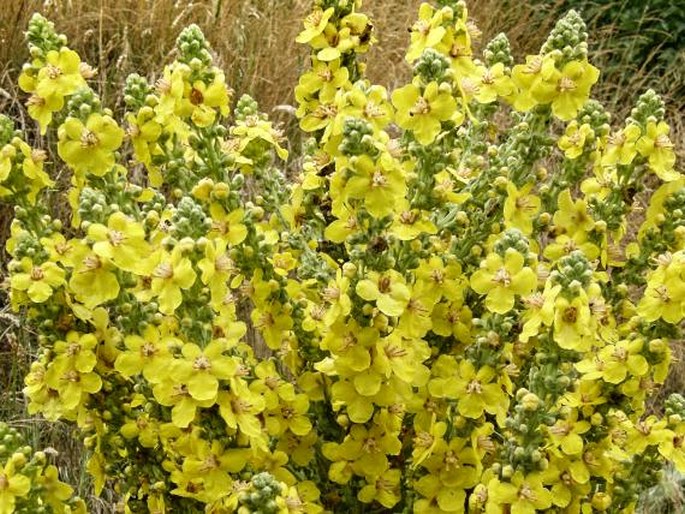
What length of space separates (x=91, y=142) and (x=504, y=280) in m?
0.69

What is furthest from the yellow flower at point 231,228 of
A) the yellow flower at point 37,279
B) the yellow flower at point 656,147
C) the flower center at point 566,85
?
the yellow flower at point 656,147

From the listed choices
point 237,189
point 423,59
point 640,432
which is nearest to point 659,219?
point 640,432

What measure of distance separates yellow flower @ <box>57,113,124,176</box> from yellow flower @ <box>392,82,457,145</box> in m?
0.46

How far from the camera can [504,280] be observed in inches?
75.1

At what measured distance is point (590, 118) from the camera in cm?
227

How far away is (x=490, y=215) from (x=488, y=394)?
378mm

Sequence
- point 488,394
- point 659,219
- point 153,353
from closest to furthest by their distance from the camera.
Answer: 1. point 153,353
2. point 488,394
3. point 659,219

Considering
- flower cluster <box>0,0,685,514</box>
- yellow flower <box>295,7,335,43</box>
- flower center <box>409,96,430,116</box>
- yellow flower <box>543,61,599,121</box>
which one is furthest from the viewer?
yellow flower <box>295,7,335,43</box>

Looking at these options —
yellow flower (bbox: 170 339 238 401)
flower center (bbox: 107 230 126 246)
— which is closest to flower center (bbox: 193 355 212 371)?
yellow flower (bbox: 170 339 238 401)

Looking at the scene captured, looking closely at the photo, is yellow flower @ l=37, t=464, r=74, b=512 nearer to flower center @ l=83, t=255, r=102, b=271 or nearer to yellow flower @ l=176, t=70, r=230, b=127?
flower center @ l=83, t=255, r=102, b=271

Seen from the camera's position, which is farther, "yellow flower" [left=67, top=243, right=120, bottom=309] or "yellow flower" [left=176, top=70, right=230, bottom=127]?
"yellow flower" [left=176, top=70, right=230, bottom=127]

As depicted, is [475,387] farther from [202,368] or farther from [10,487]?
[10,487]

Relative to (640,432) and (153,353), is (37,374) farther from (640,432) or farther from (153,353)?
(640,432)

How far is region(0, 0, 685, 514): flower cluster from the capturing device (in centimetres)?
187
